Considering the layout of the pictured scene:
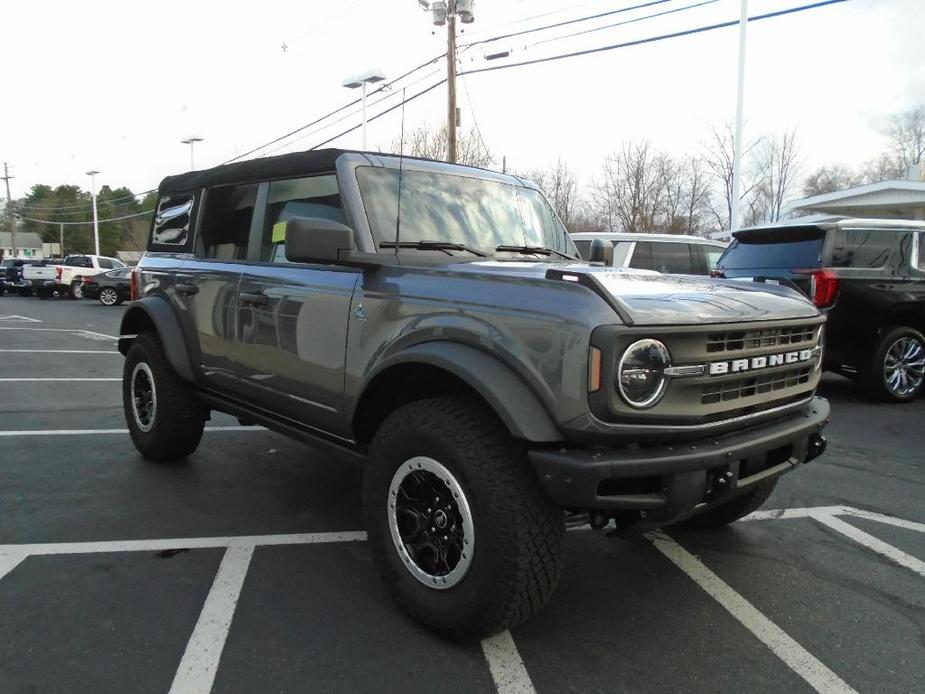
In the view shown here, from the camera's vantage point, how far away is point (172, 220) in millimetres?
4895

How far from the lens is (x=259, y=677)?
238 centimetres

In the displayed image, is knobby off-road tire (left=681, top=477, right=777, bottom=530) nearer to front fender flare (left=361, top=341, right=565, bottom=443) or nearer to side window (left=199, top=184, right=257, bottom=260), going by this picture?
front fender flare (left=361, top=341, right=565, bottom=443)

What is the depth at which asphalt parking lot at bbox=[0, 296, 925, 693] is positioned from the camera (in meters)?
2.41

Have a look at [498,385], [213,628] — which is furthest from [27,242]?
[498,385]

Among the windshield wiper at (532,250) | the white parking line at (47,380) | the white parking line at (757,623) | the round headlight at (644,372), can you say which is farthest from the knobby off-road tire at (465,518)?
the white parking line at (47,380)

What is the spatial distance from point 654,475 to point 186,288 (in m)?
3.34

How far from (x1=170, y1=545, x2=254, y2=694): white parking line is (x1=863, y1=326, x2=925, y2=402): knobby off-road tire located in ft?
22.3

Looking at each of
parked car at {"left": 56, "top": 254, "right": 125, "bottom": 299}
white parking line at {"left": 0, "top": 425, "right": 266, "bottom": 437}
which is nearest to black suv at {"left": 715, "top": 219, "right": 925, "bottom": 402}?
white parking line at {"left": 0, "top": 425, "right": 266, "bottom": 437}

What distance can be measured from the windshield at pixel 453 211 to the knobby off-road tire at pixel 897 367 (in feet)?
16.5

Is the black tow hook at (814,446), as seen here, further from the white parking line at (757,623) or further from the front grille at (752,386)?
the white parking line at (757,623)

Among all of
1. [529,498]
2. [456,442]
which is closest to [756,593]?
[529,498]

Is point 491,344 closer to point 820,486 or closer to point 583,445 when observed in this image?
point 583,445

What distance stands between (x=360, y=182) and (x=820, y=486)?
3.72 meters

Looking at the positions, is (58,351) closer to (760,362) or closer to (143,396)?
(143,396)
